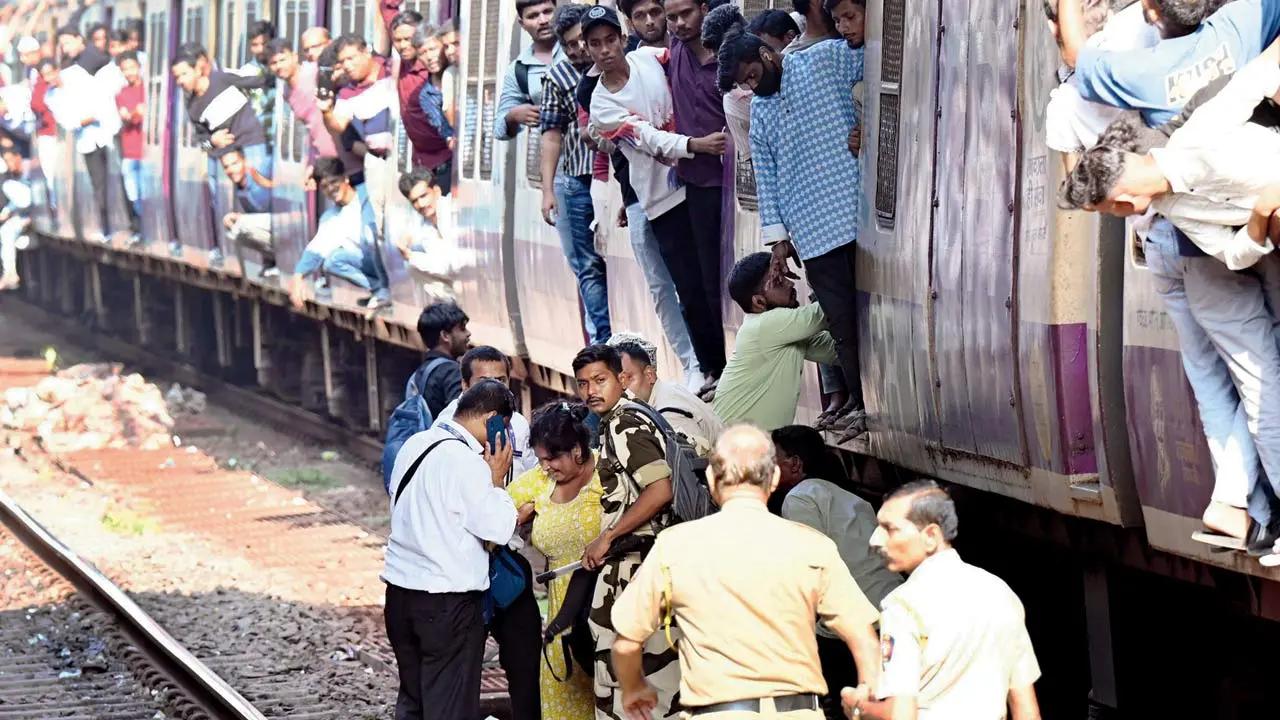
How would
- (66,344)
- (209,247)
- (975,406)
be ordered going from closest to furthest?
(975,406) → (209,247) → (66,344)

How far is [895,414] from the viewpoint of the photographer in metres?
8.12

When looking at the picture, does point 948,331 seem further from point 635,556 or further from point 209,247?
point 209,247

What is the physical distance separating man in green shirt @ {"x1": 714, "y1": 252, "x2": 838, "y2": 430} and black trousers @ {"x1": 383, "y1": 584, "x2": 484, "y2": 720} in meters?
1.36

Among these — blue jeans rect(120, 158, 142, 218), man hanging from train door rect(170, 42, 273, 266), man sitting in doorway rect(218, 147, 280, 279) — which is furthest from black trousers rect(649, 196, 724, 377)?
blue jeans rect(120, 158, 142, 218)

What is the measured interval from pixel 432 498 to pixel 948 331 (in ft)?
6.11

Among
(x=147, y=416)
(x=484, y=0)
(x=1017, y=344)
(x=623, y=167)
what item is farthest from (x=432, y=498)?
(x=147, y=416)

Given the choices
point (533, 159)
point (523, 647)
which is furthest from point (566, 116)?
point (523, 647)

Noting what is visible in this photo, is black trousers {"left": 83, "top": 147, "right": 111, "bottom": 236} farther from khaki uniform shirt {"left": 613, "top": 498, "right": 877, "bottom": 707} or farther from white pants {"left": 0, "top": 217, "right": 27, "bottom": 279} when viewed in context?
khaki uniform shirt {"left": 613, "top": 498, "right": 877, "bottom": 707}

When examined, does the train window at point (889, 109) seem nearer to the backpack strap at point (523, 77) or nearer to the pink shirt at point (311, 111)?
the backpack strap at point (523, 77)

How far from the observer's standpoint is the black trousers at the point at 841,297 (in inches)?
336

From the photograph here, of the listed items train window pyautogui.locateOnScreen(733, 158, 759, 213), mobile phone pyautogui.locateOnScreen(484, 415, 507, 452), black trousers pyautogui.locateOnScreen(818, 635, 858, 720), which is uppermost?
train window pyautogui.locateOnScreen(733, 158, 759, 213)

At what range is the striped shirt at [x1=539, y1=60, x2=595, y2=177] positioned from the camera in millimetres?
11688

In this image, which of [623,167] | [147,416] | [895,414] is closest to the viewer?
[895,414]

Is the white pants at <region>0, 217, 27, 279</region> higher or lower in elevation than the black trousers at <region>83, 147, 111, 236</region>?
lower
